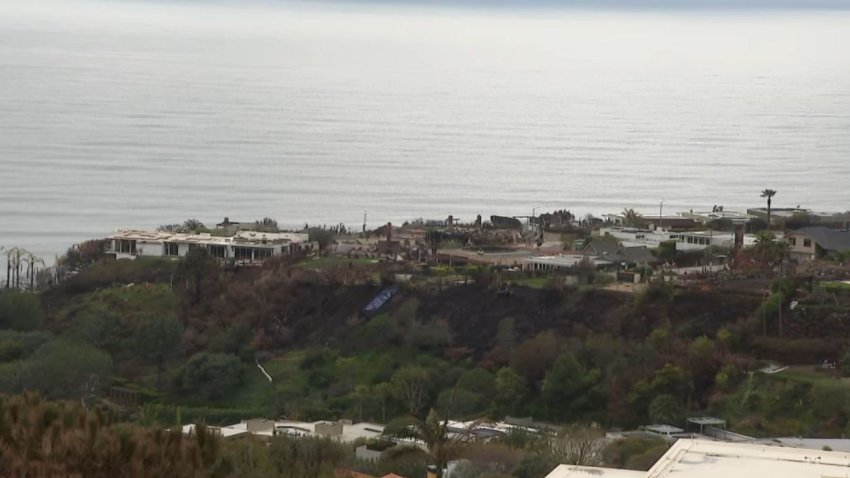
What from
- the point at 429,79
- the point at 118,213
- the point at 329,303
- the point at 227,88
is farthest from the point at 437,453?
the point at 429,79

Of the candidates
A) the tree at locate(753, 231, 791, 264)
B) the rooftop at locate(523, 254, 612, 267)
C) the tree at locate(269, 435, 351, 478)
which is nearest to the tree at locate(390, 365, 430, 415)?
the rooftop at locate(523, 254, 612, 267)

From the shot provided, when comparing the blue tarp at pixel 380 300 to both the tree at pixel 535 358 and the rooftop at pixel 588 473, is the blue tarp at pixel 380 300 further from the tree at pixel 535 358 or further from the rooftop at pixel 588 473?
the rooftop at pixel 588 473

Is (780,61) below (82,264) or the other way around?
the other way around

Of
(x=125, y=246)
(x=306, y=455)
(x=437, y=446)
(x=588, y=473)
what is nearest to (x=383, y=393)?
(x=306, y=455)

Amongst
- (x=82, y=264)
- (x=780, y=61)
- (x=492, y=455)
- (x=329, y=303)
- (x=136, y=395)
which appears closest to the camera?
(x=492, y=455)

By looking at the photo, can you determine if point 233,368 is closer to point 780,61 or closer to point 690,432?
point 690,432

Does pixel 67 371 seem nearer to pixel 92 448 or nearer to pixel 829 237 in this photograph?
pixel 92 448

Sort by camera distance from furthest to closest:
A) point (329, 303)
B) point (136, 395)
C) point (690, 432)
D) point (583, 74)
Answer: point (583, 74) → point (329, 303) → point (136, 395) → point (690, 432)
